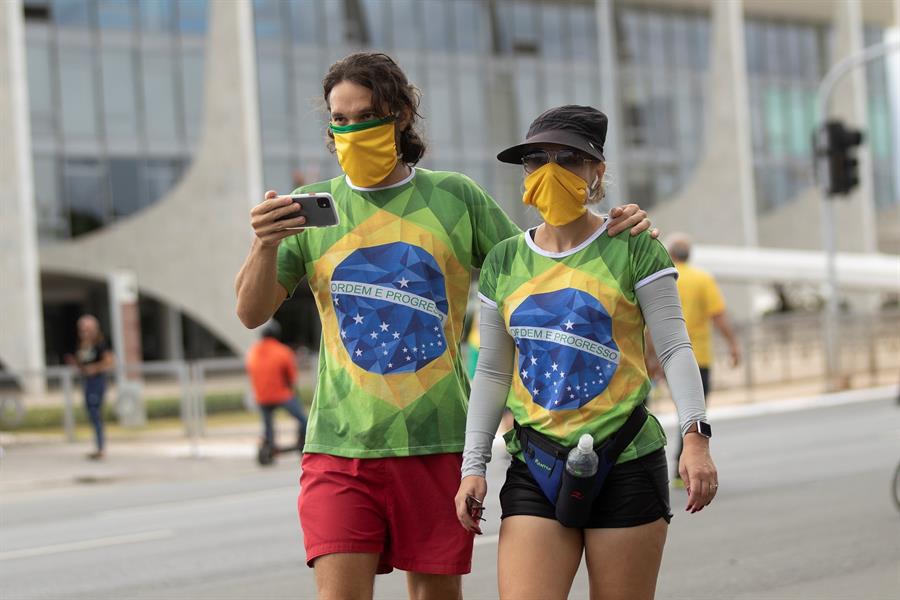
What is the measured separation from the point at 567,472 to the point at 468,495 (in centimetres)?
30

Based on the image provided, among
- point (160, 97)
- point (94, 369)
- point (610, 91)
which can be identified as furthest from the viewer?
point (160, 97)

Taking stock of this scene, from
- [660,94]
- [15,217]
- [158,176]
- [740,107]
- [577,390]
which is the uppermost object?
[660,94]

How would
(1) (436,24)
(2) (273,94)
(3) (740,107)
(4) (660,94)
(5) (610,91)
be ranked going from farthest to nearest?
(3) (740,107) → (4) (660,94) → (1) (436,24) → (2) (273,94) → (5) (610,91)

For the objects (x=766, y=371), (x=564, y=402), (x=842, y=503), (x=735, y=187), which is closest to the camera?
(x=564, y=402)

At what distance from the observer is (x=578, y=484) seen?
3.38 m

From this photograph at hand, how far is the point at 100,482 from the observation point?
51.4ft

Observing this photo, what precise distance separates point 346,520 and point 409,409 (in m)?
0.36

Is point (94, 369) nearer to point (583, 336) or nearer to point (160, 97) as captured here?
point (583, 336)

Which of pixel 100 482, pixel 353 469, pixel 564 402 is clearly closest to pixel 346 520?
pixel 353 469

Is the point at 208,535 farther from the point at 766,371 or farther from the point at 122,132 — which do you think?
the point at 122,132

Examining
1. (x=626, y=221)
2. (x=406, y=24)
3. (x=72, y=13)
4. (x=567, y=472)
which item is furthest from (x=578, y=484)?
(x=406, y=24)

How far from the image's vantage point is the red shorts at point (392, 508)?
3688mm

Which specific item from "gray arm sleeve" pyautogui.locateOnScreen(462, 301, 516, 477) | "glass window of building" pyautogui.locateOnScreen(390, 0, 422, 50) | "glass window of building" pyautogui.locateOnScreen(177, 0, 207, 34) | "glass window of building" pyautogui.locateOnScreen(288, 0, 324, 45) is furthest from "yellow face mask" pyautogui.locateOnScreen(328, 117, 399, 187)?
"glass window of building" pyautogui.locateOnScreen(390, 0, 422, 50)

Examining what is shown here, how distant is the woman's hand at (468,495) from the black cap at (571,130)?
924mm
